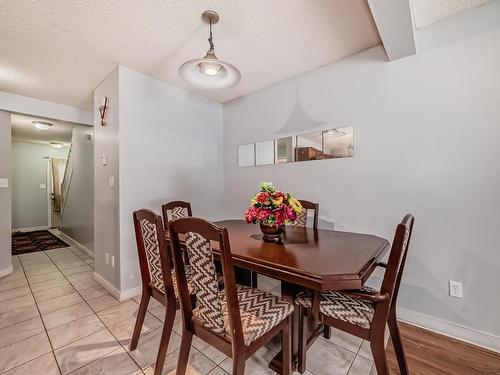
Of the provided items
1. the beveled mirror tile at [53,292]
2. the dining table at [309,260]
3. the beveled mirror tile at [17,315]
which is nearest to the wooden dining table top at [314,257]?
the dining table at [309,260]

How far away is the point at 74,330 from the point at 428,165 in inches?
123

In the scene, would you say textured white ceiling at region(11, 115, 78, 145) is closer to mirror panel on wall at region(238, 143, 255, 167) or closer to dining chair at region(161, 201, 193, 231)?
dining chair at region(161, 201, 193, 231)

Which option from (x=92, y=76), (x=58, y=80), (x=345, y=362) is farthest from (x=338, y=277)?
(x=58, y=80)

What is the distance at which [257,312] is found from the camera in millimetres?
1193

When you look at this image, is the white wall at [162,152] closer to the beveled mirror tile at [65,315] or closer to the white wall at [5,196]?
the beveled mirror tile at [65,315]

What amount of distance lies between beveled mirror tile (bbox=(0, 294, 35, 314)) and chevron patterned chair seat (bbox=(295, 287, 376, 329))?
2682 millimetres

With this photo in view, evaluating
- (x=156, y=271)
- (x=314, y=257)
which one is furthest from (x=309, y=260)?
(x=156, y=271)

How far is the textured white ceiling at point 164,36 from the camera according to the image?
5.26ft

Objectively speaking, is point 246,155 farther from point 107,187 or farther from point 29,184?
point 29,184

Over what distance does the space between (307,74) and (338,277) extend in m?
2.28

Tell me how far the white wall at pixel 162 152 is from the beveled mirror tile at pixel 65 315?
13.9 inches

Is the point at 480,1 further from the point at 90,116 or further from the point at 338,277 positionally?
the point at 90,116

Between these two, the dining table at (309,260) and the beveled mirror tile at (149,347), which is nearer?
the dining table at (309,260)

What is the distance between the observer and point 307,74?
254 centimetres
